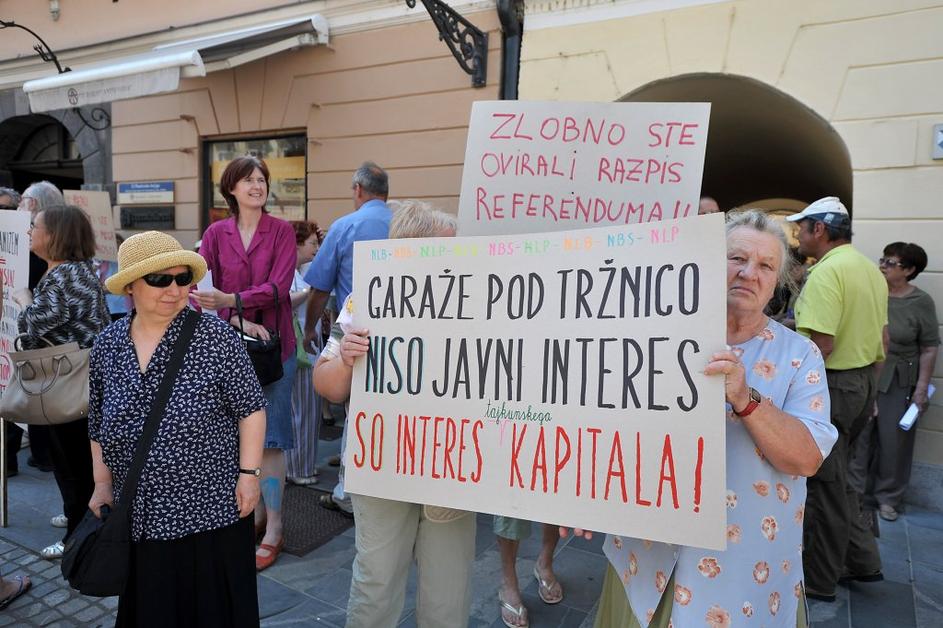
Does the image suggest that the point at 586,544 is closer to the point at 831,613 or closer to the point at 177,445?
the point at 831,613

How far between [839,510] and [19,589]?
3.94 metres

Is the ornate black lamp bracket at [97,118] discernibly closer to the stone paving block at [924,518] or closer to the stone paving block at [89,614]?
the stone paving block at [89,614]

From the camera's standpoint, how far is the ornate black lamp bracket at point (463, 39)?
5.01 meters

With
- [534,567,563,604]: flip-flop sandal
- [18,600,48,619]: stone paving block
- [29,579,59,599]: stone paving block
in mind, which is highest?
[534,567,563,604]: flip-flop sandal

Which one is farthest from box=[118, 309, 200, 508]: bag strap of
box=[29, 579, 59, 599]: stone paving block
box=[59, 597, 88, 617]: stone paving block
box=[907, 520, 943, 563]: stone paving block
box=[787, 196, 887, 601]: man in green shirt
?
box=[907, 520, 943, 563]: stone paving block

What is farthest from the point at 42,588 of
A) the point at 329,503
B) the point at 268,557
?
the point at 329,503

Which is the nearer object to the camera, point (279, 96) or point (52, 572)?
point (52, 572)

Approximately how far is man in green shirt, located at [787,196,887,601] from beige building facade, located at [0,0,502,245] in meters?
3.46

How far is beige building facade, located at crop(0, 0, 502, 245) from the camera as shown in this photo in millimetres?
5797

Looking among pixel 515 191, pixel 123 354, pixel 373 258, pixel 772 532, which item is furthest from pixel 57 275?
pixel 772 532

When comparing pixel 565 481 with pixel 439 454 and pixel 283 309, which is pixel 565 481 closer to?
pixel 439 454

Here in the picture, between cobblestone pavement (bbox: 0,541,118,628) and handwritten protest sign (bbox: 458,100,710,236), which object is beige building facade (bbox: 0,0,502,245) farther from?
cobblestone pavement (bbox: 0,541,118,628)

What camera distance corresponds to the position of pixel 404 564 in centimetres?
208

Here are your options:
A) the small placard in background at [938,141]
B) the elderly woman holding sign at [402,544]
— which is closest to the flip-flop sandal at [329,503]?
the elderly woman holding sign at [402,544]
